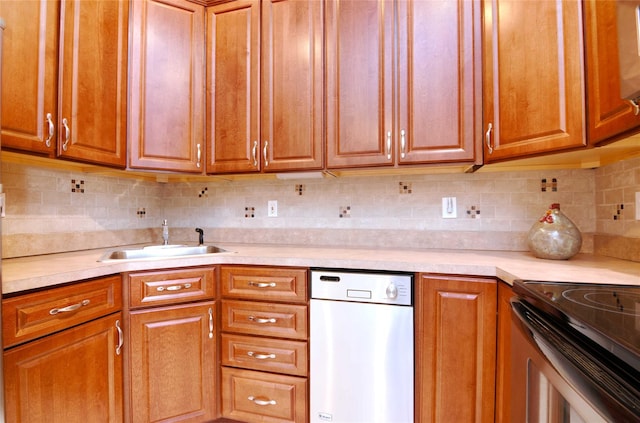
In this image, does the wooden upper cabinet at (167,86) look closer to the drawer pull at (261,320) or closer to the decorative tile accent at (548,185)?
the drawer pull at (261,320)

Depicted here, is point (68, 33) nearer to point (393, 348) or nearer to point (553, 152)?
point (393, 348)

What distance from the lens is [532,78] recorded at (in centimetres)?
132

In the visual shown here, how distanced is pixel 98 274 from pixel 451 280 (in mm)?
1404

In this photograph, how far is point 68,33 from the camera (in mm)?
1425

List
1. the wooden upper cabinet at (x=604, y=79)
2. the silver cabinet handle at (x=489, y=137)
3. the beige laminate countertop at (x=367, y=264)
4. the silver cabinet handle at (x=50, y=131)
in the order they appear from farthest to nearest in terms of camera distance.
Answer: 1. the silver cabinet handle at (x=489, y=137)
2. the silver cabinet handle at (x=50, y=131)
3. the beige laminate countertop at (x=367, y=264)
4. the wooden upper cabinet at (x=604, y=79)

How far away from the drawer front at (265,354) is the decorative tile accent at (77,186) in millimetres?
1159

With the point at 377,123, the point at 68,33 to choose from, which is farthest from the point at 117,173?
the point at 377,123

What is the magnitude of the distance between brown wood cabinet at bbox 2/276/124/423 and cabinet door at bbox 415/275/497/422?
4.14ft

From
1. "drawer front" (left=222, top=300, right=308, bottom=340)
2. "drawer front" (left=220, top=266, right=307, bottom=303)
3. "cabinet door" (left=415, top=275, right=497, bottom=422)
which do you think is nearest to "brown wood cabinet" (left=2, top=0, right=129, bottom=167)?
"drawer front" (left=220, top=266, right=307, bottom=303)

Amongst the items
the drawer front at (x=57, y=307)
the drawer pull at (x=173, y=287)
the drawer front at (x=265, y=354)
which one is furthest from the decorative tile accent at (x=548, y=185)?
the drawer front at (x=57, y=307)

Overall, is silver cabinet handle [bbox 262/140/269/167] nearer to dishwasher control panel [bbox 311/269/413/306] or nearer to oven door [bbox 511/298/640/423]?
dishwasher control panel [bbox 311/269/413/306]

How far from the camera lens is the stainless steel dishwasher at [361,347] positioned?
4.48 ft

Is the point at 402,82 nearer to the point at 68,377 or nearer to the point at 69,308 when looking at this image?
the point at 69,308

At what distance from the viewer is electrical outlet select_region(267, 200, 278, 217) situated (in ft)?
7.12
